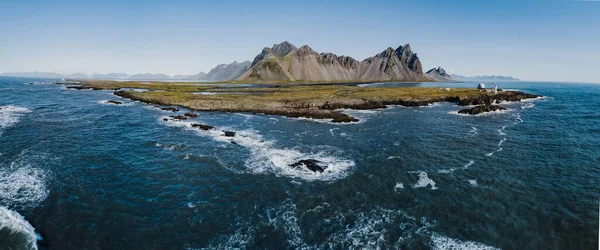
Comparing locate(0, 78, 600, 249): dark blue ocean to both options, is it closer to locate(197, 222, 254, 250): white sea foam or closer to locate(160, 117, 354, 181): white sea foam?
locate(197, 222, 254, 250): white sea foam

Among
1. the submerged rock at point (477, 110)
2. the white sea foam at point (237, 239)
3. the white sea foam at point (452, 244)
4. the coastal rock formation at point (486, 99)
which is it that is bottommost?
the white sea foam at point (237, 239)

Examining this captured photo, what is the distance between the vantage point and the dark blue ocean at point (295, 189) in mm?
22438

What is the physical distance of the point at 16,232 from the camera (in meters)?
22.1

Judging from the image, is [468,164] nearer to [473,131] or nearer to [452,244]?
[452,244]

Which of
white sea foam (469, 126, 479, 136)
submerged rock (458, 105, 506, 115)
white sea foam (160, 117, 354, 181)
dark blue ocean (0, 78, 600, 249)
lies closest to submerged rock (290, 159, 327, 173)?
white sea foam (160, 117, 354, 181)

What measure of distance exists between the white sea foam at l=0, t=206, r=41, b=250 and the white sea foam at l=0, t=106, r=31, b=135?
4074cm

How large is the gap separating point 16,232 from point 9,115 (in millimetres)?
66596

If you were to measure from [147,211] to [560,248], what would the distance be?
34.3m

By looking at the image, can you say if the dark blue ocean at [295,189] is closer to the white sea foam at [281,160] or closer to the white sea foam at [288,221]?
the white sea foam at [288,221]

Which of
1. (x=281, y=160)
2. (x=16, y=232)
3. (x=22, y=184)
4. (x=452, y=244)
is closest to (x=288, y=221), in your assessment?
(x=452, y=244)

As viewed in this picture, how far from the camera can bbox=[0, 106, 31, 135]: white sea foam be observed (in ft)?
188

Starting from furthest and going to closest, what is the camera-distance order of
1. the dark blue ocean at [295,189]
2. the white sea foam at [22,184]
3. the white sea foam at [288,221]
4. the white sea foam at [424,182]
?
the white sea foam at [424,182], the white sea foam at [22,184], the dark blue ocean at [295,189], the white sea foam at [288,221]

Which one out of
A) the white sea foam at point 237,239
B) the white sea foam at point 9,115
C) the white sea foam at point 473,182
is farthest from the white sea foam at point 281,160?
the white sea foam at point 9,115

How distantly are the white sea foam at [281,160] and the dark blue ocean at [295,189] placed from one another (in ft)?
0.91
